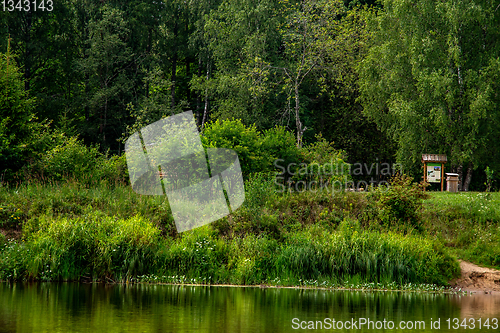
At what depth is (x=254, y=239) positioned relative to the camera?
53.6 feet

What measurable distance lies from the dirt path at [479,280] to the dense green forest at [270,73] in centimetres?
1328

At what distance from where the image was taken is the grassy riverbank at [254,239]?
15.1 meters

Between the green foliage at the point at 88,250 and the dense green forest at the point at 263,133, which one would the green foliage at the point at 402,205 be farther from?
the green foliage at the point at 88,250

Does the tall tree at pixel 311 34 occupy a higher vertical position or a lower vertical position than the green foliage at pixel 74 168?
higher

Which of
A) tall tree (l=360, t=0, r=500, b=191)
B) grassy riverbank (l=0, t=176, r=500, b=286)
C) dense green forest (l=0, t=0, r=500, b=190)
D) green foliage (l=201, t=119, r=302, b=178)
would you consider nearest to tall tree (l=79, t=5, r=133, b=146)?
dense green forest (l=0, t=0, r=500, b=190)

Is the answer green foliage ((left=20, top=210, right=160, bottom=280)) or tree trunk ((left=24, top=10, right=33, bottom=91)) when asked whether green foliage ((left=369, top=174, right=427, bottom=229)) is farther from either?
tree trunk ((left=24, top=10, right=33, bottom=91))

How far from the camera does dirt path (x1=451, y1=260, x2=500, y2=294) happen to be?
15297 millimetres

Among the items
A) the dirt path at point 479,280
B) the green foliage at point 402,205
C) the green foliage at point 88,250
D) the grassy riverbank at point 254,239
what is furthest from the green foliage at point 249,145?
the dirt path at point 479,280

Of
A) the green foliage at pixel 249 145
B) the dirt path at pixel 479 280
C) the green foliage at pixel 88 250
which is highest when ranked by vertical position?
the green foliage at pixel 249 145

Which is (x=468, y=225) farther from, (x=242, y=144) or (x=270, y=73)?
(x=270, y=73)

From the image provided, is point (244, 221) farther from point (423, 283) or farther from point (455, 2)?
point (455, 2)

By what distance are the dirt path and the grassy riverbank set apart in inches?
13.7

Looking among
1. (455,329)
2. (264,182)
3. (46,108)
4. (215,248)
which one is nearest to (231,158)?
(264,182)

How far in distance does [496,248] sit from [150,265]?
11004 millimetres
